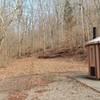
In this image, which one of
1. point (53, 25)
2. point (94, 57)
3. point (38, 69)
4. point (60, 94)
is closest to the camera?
point (60, 94)

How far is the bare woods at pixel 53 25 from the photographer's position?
145 ft

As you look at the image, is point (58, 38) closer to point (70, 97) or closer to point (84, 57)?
point (84, 57)

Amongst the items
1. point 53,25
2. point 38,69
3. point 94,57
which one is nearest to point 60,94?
point 94,57

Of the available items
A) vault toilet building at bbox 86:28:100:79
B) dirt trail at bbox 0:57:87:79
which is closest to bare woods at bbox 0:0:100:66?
dirt trail at bbox 0:57:87:79

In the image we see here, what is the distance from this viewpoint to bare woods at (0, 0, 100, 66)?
44.3m

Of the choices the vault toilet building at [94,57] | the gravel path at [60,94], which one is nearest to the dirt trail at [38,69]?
the vault toilet building at [94,57]

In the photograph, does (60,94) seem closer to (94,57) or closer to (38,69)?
(94,57)

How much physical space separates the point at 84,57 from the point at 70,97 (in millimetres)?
22985

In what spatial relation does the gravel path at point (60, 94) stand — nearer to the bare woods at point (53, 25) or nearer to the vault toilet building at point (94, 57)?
the vault toilet building at point (94, 57)

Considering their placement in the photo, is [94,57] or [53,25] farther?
[53,25]

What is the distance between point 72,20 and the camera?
49562 mm

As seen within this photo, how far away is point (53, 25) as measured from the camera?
52.4 m

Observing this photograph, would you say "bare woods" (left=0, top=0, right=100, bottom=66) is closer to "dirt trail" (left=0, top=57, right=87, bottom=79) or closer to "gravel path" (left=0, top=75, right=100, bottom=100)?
"dirt trail" (left=0, top=57, right=87, bottom=79)

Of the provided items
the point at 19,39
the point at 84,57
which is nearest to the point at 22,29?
the point at 19,39
